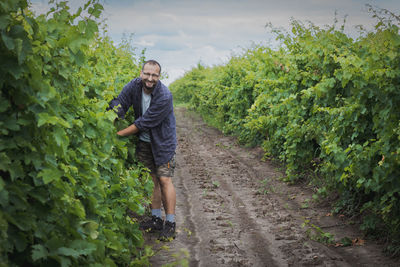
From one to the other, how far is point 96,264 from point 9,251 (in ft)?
2.51

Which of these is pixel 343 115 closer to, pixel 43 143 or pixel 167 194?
pixel 167 194

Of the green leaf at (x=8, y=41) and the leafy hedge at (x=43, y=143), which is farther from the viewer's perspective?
the leafy hedge at (x=43, y=143)

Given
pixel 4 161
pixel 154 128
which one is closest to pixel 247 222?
pixel 154 128

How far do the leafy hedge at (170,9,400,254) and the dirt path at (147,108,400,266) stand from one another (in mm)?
428

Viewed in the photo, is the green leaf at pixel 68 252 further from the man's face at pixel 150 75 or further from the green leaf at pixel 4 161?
the man's face at pixel 150 75

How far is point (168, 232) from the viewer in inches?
224

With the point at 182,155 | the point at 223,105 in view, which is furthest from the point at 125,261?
the point at 223,105

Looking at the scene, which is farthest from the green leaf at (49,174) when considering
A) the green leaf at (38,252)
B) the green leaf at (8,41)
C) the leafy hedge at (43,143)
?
the green leaf at (8,41)

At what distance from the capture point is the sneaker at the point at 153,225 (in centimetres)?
587

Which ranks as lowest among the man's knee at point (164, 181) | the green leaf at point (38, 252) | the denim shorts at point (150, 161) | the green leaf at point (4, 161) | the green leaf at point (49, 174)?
the man's knee at point (164, 181)

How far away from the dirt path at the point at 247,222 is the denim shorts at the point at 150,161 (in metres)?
0.87

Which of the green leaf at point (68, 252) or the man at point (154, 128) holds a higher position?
the man at point (154, 128)

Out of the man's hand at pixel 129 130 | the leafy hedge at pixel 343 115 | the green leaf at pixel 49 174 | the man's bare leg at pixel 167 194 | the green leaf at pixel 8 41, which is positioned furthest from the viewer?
the man's bare leg at pixel 167 194

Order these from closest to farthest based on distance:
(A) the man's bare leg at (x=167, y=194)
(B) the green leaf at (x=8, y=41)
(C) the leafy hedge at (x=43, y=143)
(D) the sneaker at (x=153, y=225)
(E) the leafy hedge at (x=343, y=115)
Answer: (B) the green leaf at (x=8, y=41)
(C) the leafy hedge at (x=43, y=143)
(E) the leafy hedge at (x=343, y=115)
(A) the man's bare leg at (x=167, y=194)
(D) the sneaker at (x=153, y=225)
